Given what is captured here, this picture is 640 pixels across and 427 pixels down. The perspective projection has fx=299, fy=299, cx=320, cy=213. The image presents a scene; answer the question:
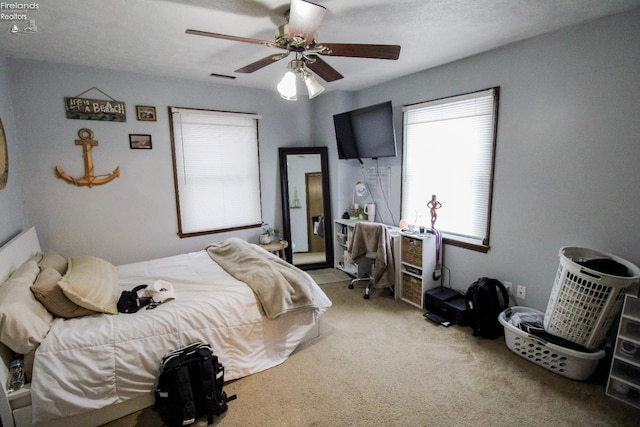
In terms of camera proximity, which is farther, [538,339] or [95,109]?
[95,109]

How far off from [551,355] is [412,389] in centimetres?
106

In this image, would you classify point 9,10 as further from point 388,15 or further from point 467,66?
point 467,66

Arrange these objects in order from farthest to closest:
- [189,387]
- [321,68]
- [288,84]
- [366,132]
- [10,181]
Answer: [366,132], [10,181], [321,68], [288,84], [189,387]

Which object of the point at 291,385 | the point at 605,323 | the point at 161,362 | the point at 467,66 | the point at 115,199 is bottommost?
the point at 291,385

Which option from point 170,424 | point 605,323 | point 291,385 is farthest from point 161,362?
point 605,323

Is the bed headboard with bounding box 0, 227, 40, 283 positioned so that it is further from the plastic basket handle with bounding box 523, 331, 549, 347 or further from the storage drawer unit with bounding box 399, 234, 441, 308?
the plastic basket handle with bounding box 523, 331, 549, 347

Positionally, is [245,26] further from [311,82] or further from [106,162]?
[106,162]

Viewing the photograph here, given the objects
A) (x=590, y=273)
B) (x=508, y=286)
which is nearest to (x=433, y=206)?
(x=508, y=286)

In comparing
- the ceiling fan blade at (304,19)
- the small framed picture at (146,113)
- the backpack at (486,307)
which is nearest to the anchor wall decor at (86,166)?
the small framed picture at (146,113)

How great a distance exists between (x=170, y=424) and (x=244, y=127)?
3262 millimetres

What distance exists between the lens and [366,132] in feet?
12.1

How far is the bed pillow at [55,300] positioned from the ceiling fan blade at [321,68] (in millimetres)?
2187

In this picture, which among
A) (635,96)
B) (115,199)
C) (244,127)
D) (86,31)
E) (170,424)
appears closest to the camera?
(170,424)

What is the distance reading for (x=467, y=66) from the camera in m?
2.88
